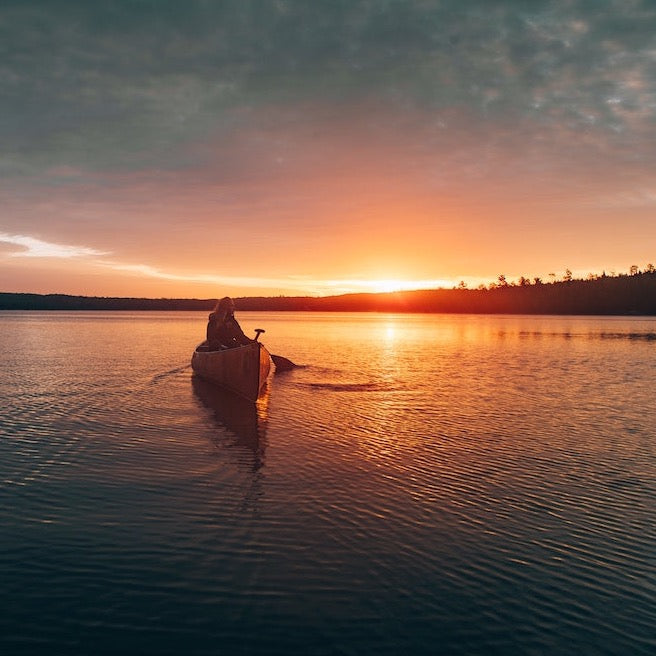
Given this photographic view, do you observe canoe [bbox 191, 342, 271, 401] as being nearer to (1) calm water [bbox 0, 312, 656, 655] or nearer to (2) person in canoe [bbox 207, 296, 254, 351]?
(2) person in canoe [bbox 207, 296, 254, 351]

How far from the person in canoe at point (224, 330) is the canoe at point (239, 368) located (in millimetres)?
790

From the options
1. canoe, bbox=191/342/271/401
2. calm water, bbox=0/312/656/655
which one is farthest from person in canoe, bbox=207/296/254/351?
calm water, bbox=0/312/656/655

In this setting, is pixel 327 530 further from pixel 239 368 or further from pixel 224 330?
pixel 224 330

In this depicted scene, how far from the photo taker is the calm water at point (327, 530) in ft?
18.8

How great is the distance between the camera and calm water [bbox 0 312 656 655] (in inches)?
225

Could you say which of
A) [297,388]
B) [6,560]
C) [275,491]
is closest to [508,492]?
[275,491]

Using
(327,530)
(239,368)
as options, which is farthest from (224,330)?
(327,530)

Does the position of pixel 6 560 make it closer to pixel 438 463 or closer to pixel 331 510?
pixel 331 510

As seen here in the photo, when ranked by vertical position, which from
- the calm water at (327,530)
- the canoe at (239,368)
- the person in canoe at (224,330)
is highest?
the person in canoe at (224,330)

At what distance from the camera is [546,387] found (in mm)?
24156

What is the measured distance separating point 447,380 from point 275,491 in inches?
722

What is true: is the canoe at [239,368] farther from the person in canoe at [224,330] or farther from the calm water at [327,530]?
the calm water at [327,530]

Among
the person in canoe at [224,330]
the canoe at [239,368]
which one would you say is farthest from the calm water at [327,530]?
the person in canoe at [224,330]

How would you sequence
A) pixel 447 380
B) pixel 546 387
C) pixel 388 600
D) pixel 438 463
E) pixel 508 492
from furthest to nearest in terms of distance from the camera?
pixel 447 380, pixel 546 387, pixel 438 463, pixel 508 492, pixel 388 600
